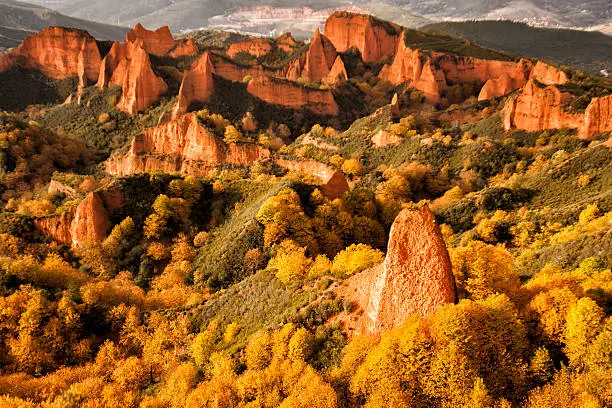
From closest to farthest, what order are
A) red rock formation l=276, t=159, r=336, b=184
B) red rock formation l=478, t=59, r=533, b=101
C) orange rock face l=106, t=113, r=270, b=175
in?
red rock formation l=276, t=159, r=336, b=184
orange rock face l=106, t=113, r=270, b=175
red rock formation l=478, t=59, r=533, b=101

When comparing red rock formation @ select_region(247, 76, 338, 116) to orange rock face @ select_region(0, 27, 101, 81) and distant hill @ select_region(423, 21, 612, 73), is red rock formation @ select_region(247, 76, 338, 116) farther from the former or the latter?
distant hill @ select_region(423, 21, 612, 73)

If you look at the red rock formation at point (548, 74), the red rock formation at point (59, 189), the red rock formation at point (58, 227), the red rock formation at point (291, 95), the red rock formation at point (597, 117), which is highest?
the red rock formation at point (548, 74)

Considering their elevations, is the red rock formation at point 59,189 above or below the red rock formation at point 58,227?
below

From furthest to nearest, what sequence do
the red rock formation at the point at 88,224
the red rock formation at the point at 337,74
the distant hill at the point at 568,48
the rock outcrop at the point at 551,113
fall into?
1. the distant hill at the point at 568,48
2. the red rock formation at the point at 337,74
3. the rock outcrop at the point at 551,113
4. the red rock formation at the point at 88,224

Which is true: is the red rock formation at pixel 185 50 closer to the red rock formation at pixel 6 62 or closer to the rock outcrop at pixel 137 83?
the rock outcrop at pixel 137 83

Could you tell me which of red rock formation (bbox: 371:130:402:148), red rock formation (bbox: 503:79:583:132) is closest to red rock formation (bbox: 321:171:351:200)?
red rock formation (bbox: 371:130:402:148)

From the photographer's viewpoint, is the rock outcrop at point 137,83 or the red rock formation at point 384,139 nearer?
the red rock formation at point 384,139

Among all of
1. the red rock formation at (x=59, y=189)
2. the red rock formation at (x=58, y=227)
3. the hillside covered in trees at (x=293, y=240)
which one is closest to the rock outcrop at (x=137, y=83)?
the hillside covered in trees at (x=293, y=240)
